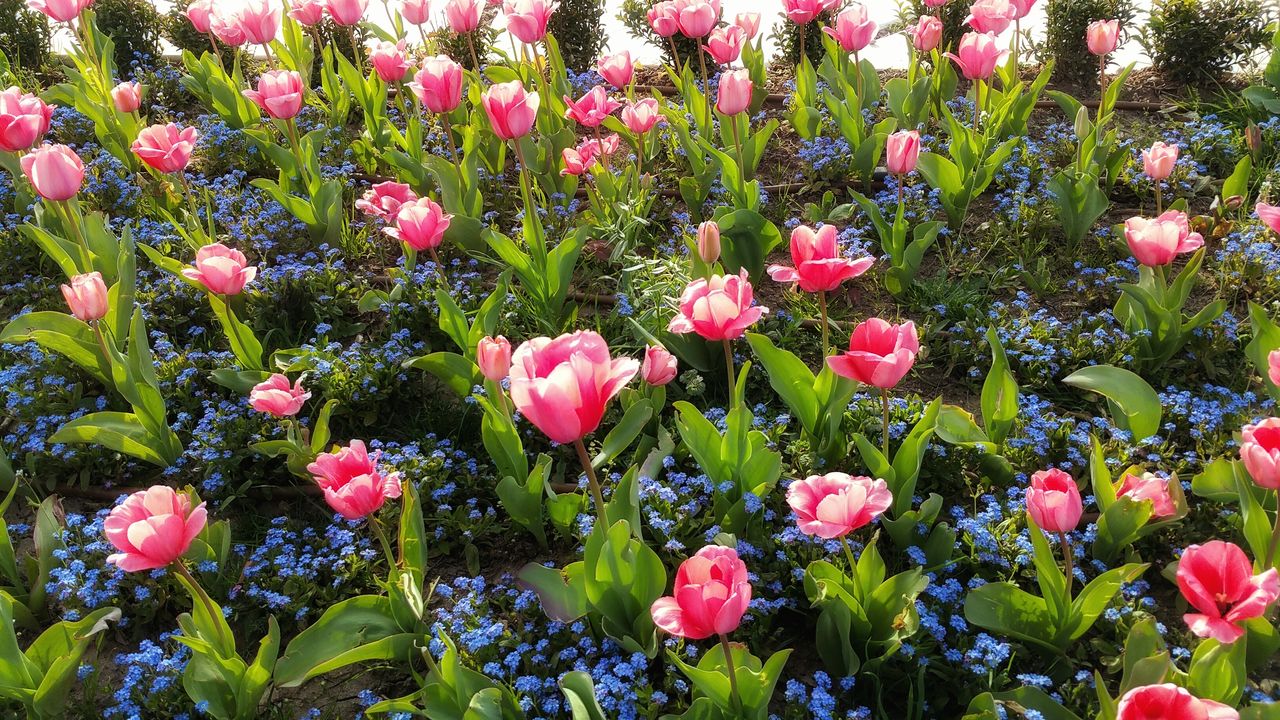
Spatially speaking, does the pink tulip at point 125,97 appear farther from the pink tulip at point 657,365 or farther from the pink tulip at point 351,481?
the pink tulip at point 657,365

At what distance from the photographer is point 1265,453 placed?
1942mm

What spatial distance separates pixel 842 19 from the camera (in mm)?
3719

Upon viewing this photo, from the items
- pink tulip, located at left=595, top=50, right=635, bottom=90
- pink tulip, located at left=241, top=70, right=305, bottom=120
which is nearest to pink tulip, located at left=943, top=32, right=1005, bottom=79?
pink tulip, located at left=595, top=50, right=635, bottom=90

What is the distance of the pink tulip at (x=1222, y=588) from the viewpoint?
174cm

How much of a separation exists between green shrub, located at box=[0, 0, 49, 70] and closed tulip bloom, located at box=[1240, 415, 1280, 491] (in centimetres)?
546

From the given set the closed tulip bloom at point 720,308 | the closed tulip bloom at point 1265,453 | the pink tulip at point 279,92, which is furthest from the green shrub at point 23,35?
the closed tulip bloom at point 1265,453

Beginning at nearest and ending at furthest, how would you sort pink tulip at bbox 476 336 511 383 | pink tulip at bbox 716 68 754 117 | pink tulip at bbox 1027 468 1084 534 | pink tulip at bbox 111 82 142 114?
pink tulip at bbox 1027 468 1084 534 < pink tulip at bbox 476 336 511 383 < pink tulip at bbox 716 68 754 117 < pink tulip at bbox 111 82 142 114

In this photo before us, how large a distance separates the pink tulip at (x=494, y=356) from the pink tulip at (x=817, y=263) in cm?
62

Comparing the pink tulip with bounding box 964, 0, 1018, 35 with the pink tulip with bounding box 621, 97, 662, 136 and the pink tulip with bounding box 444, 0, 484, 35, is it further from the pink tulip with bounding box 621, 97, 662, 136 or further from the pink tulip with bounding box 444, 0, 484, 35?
the pink tulip with bounding box 444, 0, 484, 35

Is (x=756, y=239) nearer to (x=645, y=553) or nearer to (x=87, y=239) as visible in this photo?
(x=645, y=553)

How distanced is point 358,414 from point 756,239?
131 cm

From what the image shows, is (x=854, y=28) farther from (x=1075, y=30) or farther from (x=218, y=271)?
(x=218, y=271)

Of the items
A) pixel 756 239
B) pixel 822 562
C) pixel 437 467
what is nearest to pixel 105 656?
pixel 437 467

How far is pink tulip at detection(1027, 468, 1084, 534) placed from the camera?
2.07 m
